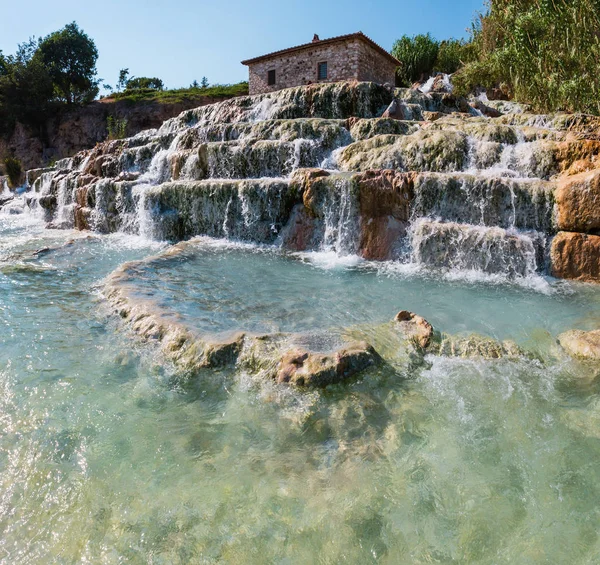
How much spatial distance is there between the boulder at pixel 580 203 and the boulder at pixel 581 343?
341 centimetres

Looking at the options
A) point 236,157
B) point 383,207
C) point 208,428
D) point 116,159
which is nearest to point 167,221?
point 236,157

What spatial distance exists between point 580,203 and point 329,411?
6.36 meters

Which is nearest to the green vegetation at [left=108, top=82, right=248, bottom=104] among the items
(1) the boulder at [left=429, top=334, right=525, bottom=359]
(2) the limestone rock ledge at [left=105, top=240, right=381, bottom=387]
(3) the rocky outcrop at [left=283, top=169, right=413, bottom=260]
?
(3) the rocky outcrop at [left=283, top=169, right=413, bottom=260]

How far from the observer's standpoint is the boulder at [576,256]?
6.81 meters

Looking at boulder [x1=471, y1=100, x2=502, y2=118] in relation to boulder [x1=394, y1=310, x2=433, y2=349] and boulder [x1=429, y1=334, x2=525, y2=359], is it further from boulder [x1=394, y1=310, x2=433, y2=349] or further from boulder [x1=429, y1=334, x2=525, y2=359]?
boulder [x1=429, y1=334, x2=525, y2=359]

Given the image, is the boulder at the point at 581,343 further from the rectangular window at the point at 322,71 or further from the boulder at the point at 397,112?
the rectangular window at the point at 322,71

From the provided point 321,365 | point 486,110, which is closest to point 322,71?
point 486,110

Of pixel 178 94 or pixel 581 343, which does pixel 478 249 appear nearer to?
pixel 581 343

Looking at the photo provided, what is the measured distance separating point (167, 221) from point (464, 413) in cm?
949

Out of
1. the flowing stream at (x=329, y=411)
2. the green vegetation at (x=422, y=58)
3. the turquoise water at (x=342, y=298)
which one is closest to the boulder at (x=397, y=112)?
the flowing stream at (x=329, y=411)

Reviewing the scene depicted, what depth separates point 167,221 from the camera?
10961 millimetres

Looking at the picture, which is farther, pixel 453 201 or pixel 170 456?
pixel 453 201

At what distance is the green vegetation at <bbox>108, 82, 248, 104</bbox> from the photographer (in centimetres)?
3045

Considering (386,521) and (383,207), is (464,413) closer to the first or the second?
(386,521)
